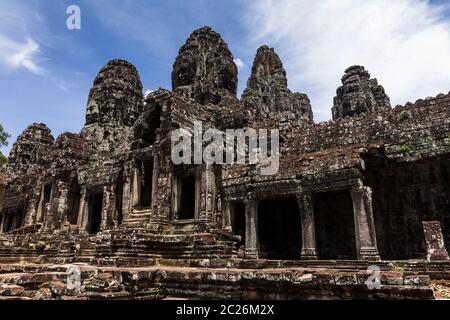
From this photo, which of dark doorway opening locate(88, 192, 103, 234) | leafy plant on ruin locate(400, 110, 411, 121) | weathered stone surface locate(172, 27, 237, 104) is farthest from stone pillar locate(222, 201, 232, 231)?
weathered stone surface locate(172, 27, 237, 104)

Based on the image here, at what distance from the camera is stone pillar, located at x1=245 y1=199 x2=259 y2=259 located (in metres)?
12.5

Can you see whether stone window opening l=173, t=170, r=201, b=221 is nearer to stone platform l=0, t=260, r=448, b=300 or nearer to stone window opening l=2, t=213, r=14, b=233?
stone platform l=0, t=260, r=448, b=300

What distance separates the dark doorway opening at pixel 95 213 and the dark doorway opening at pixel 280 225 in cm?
1128

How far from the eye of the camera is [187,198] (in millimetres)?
17188

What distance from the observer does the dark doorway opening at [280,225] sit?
15180mm

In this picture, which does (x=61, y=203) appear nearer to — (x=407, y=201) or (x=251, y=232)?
(x=251, y=232)

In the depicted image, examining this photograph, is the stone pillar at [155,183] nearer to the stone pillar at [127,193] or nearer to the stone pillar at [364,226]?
the stone pillar at [127,193]

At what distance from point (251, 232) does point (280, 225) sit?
9.84 feet

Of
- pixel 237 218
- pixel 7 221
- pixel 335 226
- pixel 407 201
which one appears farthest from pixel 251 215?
pixel 7 221

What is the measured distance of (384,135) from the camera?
1413cm

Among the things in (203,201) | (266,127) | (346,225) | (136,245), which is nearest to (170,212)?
(203,201)

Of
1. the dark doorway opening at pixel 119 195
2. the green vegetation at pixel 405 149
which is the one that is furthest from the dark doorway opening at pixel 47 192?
the green vegetation at pixel 405 149

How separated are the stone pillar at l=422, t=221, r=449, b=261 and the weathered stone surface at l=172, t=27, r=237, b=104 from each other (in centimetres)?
1726
